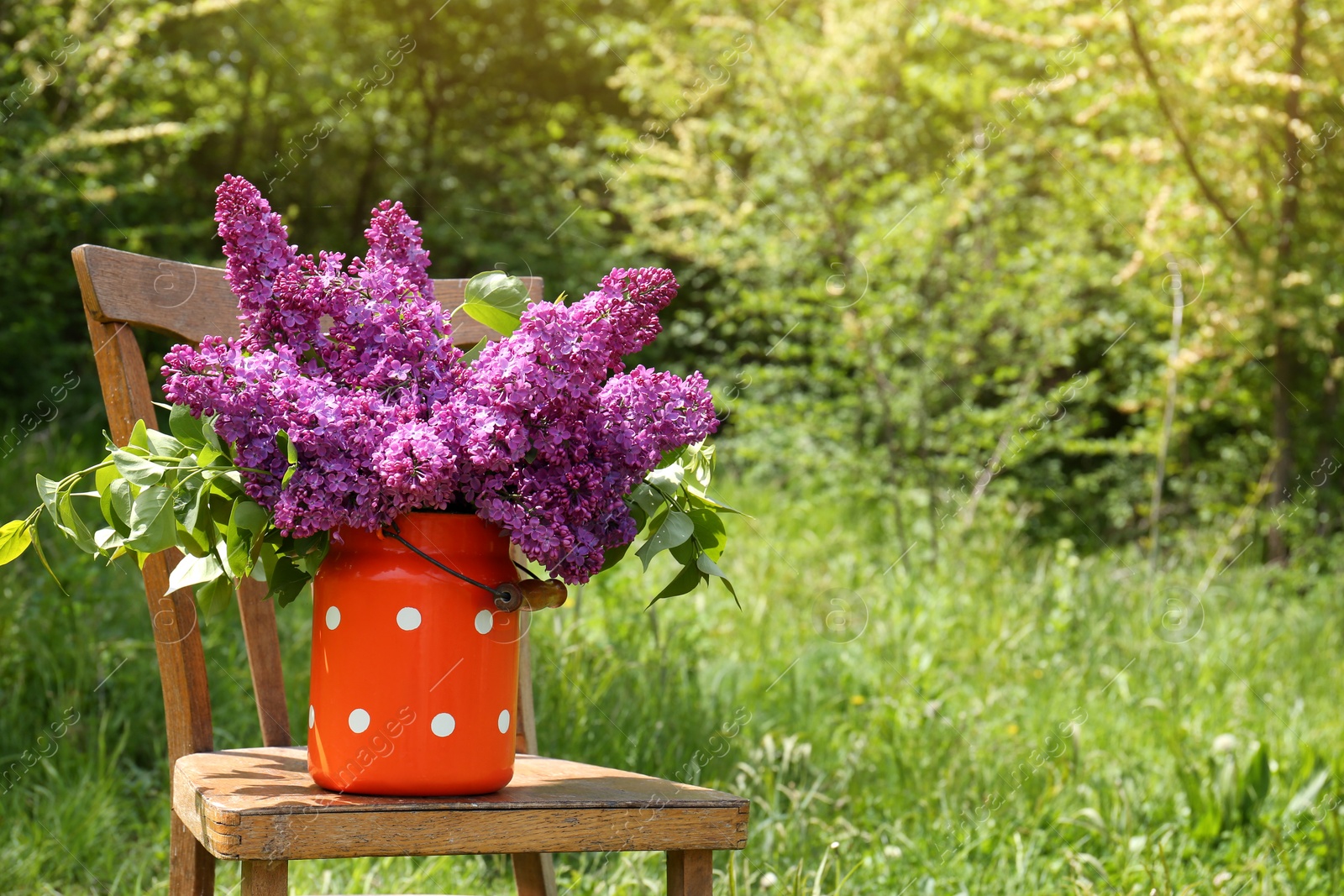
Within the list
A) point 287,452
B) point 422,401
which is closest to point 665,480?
point 422,401

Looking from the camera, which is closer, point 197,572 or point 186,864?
point 197,572

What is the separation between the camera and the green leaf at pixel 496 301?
119 centimetres

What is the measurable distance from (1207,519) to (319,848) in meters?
5.31

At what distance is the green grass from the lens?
90.9 inches

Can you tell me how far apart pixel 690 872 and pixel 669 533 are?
333mm

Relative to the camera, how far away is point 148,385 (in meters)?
1.39

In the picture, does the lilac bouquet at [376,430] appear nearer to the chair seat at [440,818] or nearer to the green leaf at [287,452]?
the green leaf at [287,452]

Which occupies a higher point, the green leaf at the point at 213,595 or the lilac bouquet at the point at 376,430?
the lilac bouquet at the point at 376,430

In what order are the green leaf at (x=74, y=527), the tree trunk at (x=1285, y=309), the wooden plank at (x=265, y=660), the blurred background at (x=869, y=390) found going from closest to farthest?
1. the green leaf at (x=74, y=527)
2. the wooden plank at (x=265, y=660)
3. the blurred background at (x=869, y=390)
4. the tree trunk at (x=1285, y=309)

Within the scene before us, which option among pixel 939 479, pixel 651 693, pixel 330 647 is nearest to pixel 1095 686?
pixel 651 693

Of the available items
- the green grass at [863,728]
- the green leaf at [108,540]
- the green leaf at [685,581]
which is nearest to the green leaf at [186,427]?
the green leaf at [108,540]

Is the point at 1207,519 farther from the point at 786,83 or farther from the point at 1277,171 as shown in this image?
the point at 786,83

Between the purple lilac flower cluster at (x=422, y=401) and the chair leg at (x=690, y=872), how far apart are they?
0.30 m

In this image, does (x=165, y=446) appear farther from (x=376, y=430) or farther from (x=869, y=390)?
(x=869, y=390)
